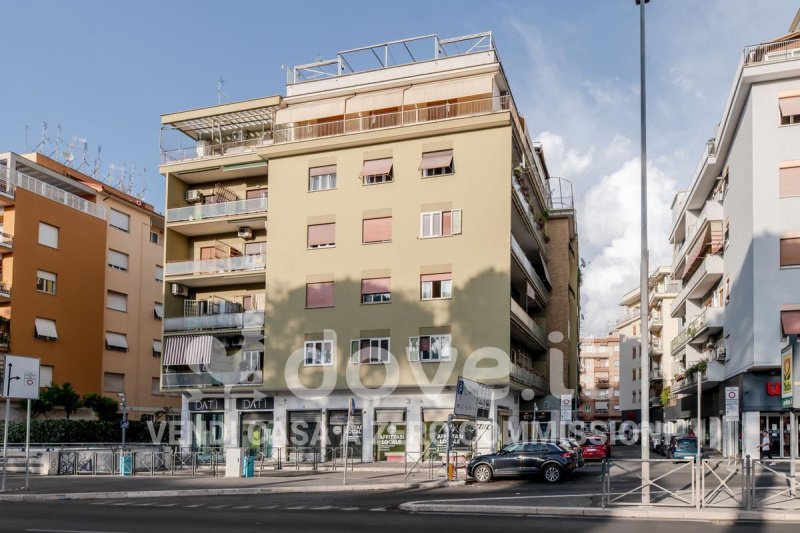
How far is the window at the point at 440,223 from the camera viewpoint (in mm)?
37062

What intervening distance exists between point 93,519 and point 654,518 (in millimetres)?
11043

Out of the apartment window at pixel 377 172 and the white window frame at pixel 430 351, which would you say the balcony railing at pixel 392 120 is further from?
the white window frame at pixel 430 351

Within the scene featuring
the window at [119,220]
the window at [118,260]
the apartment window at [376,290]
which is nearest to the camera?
the apartment window at [376,290]

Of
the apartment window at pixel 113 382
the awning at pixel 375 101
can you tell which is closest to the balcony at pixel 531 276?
the awning at pixel 375 101

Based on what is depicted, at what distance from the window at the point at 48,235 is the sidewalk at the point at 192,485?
2087cm

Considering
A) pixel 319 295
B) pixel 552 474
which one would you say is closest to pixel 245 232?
pixel 319 295

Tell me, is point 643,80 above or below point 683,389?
above

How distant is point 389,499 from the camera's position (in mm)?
21219

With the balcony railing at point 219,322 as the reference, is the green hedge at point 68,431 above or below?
below

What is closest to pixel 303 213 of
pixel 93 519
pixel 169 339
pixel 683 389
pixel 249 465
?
pixel 169 339

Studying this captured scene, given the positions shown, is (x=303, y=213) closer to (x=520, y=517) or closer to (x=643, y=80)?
(x=643, y=80)

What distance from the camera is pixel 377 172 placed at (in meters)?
38.5

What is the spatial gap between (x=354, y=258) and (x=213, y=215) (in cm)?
873

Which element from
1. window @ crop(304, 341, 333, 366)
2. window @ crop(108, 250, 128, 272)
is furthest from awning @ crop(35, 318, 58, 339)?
window @ crop(304, 341, 333, 366)
